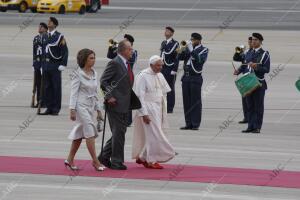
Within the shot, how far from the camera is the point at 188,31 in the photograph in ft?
147

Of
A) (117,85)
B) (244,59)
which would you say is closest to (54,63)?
(244,59)

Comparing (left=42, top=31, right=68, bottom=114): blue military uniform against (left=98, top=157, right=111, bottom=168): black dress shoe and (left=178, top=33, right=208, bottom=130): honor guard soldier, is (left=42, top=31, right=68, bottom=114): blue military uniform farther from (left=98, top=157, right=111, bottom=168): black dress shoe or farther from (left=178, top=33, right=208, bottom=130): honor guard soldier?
(left=98, top=157, right=111, bottom=168): black dress shoe

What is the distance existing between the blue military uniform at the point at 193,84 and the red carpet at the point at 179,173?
4645 mm

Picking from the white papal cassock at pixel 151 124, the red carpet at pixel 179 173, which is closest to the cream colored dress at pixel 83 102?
the red carpet at pixel 179 173

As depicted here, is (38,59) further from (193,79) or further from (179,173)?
(179,173)

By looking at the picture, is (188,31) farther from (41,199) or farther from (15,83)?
(41,199)

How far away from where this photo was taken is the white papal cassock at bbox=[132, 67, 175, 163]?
15422 millimetres

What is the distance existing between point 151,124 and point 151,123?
0.05ft

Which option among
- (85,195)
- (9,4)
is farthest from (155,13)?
(85,195)

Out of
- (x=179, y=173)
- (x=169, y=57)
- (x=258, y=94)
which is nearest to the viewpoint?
(x=179, y=173)

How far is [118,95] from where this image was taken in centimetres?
1520

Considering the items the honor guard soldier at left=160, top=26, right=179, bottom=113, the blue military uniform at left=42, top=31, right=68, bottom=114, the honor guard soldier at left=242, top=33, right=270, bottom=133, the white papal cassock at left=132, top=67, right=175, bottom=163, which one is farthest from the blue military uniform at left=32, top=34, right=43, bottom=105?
the white papal cassock at left=132, top=67, right=175, bottom=163

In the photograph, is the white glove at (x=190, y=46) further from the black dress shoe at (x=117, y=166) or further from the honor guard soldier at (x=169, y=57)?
the black dress shoe at (x=117, y=166)

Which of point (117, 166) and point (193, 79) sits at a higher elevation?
point (193, 79)
